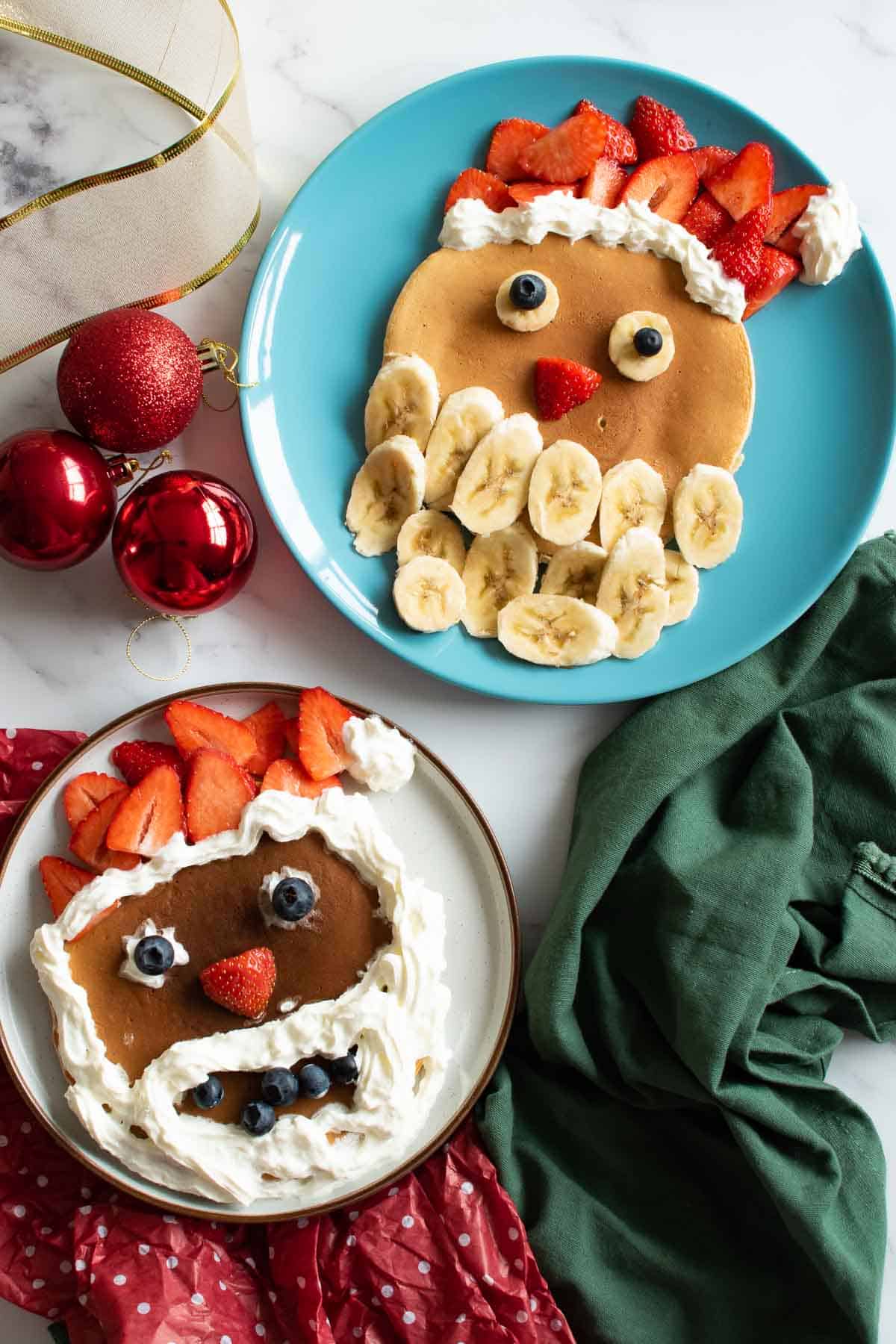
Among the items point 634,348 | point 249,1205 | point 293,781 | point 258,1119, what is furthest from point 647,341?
point 249,1205

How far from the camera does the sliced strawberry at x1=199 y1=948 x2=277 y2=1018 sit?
1.84 metres

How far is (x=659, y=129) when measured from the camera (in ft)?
6.73

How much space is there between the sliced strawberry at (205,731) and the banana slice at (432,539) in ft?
1.32

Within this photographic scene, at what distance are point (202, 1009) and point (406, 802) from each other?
470 mm

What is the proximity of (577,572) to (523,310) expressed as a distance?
0.46 metres

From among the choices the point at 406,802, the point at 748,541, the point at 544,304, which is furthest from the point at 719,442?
the point at 406,802

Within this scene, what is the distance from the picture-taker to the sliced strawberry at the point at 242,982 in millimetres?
1836

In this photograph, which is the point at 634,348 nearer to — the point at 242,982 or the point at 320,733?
the point at 320,733

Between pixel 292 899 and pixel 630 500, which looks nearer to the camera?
pixel 292 899

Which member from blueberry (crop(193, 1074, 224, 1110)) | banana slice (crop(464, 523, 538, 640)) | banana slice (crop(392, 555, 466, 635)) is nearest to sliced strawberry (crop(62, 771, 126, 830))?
blueberry (crop(193, 1074, 224, 1110))

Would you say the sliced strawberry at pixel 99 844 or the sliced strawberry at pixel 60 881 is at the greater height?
the sliced strawberry at pixel 99 844

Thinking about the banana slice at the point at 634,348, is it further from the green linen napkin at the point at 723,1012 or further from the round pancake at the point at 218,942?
the round pancake at the point at 218,942

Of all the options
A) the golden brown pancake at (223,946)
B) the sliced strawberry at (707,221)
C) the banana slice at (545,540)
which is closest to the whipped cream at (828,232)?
the sliced strawberry at (707,221)

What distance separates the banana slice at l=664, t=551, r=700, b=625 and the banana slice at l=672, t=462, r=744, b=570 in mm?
18
